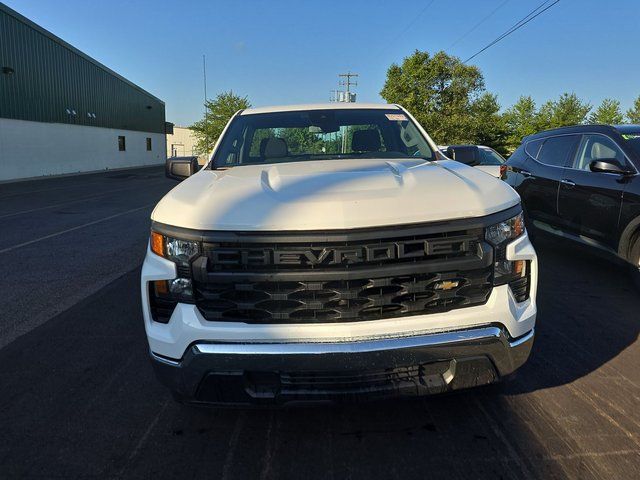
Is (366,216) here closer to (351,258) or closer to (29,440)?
(351,258)

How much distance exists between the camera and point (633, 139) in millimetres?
5074

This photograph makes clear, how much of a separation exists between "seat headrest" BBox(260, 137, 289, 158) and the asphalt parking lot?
1.80 meters

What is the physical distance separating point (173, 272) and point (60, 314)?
2.90 meters

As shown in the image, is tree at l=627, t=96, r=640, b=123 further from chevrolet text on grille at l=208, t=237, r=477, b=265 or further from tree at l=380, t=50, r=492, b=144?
chevrolet text on grille at l=208, t=237, r=477, b=265

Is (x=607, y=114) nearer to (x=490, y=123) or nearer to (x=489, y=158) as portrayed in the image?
(x=490, y=123)

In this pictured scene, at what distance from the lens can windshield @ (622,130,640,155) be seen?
4.95m

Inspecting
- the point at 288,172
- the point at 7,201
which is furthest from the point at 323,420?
the point at 7,201

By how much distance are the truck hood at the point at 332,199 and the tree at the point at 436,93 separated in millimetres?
33834

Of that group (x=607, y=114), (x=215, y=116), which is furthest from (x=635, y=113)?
(x=215, y=116)

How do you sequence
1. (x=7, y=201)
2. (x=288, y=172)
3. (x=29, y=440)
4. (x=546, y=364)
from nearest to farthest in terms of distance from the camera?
(x=29, y=440) < (x=288, y=172) < (x=546, y=364) < (x=7, y=201)

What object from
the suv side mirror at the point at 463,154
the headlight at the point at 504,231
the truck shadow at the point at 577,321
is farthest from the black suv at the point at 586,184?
the headlight at the point at 504,231

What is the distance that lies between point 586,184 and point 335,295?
4.40 m

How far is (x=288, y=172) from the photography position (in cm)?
306

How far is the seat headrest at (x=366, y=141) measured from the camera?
155 inches
